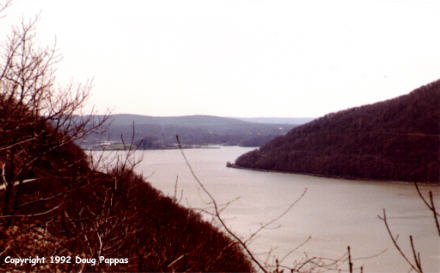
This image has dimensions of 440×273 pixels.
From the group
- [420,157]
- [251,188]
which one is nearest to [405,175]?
[420,157]

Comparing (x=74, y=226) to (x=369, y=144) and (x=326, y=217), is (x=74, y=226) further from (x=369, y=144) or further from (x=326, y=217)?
(x=369, y=144)

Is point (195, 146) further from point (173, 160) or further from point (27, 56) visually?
point (27, 56)

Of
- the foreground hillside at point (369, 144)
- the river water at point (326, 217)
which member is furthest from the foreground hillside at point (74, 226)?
the foreground hillside at point (369, 144)

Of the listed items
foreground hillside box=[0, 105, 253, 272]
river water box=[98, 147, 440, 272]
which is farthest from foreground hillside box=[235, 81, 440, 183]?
foreground hillside box=[0, 105, 253, 272]

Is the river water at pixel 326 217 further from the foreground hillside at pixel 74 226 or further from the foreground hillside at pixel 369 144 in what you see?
the foreground hillside at pixel 369 144

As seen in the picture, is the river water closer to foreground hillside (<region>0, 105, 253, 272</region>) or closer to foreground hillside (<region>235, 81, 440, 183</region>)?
foreground hillside (<region>0, 105, 253, 272</region>)

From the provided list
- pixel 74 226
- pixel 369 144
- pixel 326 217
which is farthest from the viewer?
pixel 369 144

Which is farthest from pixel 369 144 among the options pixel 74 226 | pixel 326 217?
pixel 74 226

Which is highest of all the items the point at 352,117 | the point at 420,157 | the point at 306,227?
the point at 352,117
